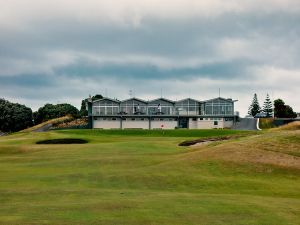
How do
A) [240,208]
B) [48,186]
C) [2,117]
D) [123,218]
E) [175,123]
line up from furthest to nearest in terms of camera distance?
1. [2,117]
2. [175,123]
3. [48,186]
4. [240,208]
5. [123,218]

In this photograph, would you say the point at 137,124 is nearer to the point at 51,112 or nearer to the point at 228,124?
the point at 228,124

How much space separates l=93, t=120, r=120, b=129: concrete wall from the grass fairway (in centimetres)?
9176

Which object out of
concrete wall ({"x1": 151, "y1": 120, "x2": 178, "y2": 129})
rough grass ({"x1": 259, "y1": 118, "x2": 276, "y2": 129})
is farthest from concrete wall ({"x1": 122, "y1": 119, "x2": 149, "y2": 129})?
rough grass ({"x1": 259, "y1": 118, "x2": 276, "y2": 129})

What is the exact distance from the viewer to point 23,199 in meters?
24.7

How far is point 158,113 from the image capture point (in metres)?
148

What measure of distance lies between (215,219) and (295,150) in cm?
2694

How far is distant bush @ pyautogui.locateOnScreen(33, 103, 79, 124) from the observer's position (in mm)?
185750

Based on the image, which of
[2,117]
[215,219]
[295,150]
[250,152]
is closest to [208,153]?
[250,152]

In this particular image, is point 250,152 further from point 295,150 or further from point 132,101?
point 132,101

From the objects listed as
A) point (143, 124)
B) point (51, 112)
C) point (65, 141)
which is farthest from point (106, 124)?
point (65, 141)

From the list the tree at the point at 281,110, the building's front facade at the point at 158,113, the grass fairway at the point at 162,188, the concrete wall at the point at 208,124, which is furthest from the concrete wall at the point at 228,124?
the grass fairway at the point at 162,188

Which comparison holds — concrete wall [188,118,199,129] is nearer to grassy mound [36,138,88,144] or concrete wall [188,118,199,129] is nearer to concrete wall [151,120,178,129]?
concrete wall [151,120,178,129]

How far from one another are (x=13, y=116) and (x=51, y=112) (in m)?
19.5

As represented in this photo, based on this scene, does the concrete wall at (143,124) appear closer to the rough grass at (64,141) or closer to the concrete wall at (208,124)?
the concrete wall at (208,124)
